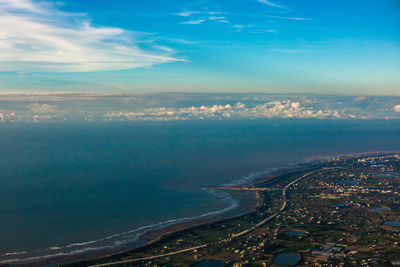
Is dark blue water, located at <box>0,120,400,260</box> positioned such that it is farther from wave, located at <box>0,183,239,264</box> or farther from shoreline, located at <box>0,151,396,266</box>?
shoreline, located at <box>0,151,396,266</box>

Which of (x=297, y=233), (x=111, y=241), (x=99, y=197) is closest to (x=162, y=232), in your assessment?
(x=111, y=241)

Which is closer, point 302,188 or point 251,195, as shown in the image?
point 251,195

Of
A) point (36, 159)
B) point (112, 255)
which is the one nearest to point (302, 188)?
point (112, 255)

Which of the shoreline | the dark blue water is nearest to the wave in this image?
the dark blue water

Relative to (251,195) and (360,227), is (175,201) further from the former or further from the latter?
(360,227)

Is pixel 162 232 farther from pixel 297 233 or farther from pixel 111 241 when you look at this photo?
pixel 297 233

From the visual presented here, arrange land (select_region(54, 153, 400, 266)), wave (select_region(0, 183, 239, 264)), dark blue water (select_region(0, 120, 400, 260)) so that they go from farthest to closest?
dark blue water (select_region(0, 120, 400, 260)) → wave (select_region(0, 183, 239, 264)) → land (select_region(54, 153, 400, 266))

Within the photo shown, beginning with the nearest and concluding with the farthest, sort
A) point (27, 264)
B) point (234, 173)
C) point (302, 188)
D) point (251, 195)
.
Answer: point (27, 264)
point (251, 195)
point (302, 188)
point (234, 173)

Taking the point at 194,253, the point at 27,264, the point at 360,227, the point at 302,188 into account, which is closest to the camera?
the point at 27,264

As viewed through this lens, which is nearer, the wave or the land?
the land
